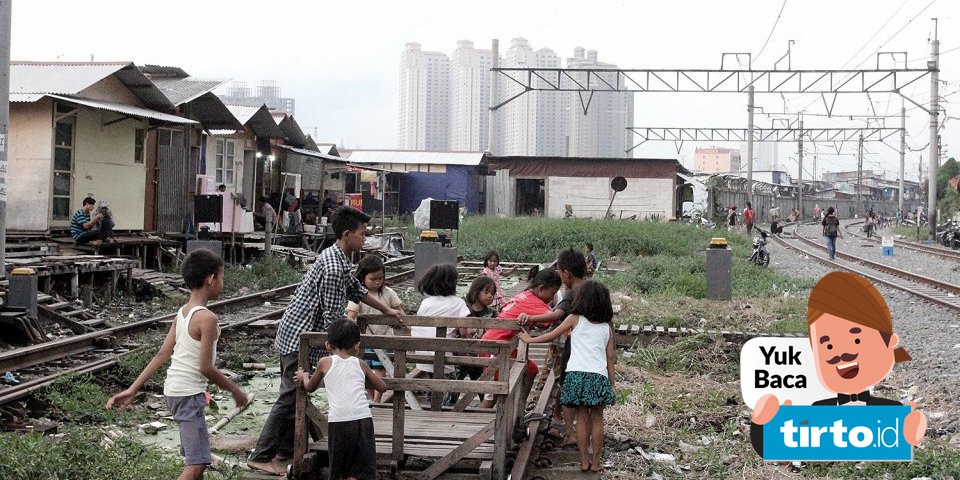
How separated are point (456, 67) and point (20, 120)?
306 feet

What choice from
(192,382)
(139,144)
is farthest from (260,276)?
(192,382)

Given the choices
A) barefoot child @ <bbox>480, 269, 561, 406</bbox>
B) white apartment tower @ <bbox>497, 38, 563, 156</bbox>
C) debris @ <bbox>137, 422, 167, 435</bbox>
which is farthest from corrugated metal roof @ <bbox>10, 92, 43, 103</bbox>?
white apartment tower @ <bbox>497, 38, 563, 156</bbox>

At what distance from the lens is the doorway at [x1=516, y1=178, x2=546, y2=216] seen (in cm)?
4412

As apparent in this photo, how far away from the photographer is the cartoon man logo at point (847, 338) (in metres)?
4.97

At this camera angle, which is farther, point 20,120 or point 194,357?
point 20,120

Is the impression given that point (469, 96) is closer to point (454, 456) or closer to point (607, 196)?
point (607, 196)

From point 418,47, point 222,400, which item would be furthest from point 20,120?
point 418,47

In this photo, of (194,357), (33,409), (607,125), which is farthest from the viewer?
(607,125)

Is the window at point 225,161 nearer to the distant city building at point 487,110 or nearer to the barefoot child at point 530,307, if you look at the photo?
the barefoot child at point 530,307

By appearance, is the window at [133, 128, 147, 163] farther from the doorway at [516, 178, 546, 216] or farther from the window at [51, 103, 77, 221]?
the doorway at [516, 178, 546, 216]

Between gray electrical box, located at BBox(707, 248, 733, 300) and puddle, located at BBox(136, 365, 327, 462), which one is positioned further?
gray electrical box, located at BBox(707, 248, 733, 300)

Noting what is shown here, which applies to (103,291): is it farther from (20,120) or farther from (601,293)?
(601,293)

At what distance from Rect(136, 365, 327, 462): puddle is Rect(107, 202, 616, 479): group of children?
119 centimetres

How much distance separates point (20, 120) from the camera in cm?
1667
